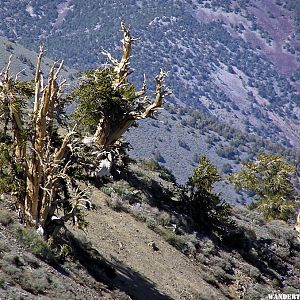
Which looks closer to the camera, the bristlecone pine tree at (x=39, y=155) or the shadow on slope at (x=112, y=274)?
the bristlecone pine tree at (x=39, y=155)

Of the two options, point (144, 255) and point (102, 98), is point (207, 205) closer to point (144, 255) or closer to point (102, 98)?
point (102, 98)

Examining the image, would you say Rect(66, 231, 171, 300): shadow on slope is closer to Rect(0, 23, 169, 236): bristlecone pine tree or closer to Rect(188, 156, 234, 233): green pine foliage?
Rect(0, 23, 169, 236): bristlecone pine tree

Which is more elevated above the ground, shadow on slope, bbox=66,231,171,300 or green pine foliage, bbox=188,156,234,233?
green pine foliage, bbox=188,156,234,233

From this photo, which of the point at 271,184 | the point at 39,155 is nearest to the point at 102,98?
the point at 39,155

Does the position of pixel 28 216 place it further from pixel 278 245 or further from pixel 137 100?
pixel 278 245

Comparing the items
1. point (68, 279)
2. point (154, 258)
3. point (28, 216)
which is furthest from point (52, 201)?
point (154, 258)

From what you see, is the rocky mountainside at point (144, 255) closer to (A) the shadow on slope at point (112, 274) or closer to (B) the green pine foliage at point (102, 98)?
(A) the shadow on slope at point (112, 274)

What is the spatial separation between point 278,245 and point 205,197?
6.02 m

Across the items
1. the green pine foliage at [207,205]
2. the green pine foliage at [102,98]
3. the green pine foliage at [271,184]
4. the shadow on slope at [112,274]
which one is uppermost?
the green pine foliage at [271,184]

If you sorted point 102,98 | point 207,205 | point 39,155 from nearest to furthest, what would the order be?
point 39,155, point 102,98, point 207,205

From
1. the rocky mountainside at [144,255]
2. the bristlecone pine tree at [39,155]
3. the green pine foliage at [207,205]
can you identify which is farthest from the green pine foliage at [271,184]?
the bristlecone pine tree at [39,155]

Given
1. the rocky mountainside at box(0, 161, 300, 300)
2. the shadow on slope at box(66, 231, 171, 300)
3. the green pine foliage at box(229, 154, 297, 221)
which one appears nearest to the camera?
the rocky mountainside at box(0, 161, 300, 300)

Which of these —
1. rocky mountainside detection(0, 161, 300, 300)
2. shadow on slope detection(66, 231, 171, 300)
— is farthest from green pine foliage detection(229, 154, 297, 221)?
shadow on slope detection(66, 231, 171, 300)

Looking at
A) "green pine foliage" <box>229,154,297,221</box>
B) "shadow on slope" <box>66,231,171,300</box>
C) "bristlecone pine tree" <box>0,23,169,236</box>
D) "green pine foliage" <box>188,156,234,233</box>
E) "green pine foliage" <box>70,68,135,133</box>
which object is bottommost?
"shadow on slope" <box>66,231,171,300</box>
